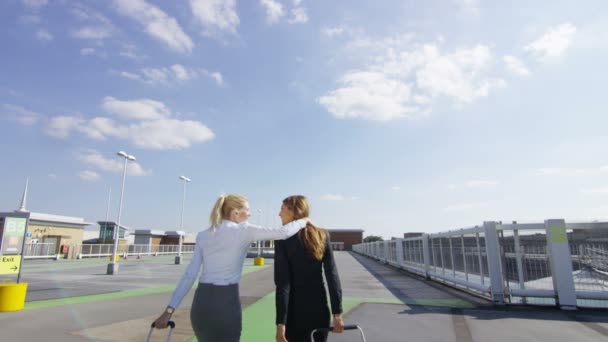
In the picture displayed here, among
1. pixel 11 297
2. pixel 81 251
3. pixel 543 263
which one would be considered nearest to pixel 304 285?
pixel 11 297

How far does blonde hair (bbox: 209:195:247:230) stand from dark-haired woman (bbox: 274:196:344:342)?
0.46m

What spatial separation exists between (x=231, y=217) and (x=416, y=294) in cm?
941

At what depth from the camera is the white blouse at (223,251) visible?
2521mm

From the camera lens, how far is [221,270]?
8.25ft

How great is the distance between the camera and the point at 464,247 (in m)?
A: 11.1

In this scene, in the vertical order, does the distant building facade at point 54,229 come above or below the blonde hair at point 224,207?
above

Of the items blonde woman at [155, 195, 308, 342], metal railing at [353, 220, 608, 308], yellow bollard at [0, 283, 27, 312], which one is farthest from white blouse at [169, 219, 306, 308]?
metal railing at [353, 220, 608, 308]

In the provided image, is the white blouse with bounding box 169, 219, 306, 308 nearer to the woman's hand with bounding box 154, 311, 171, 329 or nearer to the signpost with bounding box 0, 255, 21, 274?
the woman's hand with bounding box 154, 311, 171, 329

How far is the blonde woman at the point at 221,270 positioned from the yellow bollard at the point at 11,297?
286 inches

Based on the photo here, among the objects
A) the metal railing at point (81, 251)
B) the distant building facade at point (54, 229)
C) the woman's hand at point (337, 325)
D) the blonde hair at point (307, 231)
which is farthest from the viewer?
the distant building facade at point (54, 229)

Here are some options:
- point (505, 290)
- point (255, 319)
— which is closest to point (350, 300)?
point (255, 319)

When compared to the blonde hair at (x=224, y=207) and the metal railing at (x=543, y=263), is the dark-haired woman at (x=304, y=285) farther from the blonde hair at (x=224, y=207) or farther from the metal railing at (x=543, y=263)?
the metal railing at (x=543, y=263)

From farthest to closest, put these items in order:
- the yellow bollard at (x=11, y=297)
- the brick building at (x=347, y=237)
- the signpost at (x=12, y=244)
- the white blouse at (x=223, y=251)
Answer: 1. the brick building at (x=347, y=237)
2. the signpost at (x=12, y=244)
3. the yellow bollard at (x=11, y=297)
4. the white blouse at (x=223, y=251)

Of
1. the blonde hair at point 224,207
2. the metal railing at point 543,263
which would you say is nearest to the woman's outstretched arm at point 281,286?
the blonde hair at point 224,207
